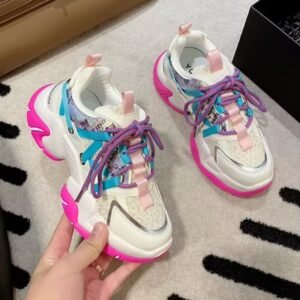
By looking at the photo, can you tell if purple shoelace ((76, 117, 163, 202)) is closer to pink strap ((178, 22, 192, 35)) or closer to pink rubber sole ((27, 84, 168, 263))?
pink rubber sole ((27, 84, 168, 263))

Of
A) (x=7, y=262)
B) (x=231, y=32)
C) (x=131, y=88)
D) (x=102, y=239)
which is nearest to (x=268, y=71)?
(x=231, y=32)

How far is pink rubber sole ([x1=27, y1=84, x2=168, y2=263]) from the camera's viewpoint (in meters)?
0.72

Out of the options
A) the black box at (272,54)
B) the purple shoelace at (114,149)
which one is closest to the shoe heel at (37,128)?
the purple shoelace at (114,149)

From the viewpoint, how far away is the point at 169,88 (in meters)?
0.91

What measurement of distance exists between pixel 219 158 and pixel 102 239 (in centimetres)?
28

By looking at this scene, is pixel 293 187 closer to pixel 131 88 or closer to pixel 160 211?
pixel 160 211

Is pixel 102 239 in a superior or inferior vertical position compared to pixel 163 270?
superior

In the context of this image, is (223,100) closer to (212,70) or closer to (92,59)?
(212,70)

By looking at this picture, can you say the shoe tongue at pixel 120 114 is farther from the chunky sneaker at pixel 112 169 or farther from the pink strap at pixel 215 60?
the pink strap at pixel 215 60

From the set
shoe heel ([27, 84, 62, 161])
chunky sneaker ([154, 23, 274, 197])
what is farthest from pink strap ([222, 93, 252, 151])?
shoe heel ([27, 84, 62, 161])

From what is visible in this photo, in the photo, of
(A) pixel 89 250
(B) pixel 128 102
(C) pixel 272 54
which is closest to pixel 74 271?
(A) pixel 89 250

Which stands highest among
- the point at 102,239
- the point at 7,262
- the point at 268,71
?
the point at 268,71

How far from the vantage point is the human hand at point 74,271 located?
60 centimetres

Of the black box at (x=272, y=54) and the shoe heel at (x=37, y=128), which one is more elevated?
the black box at (x=272, y=54)
